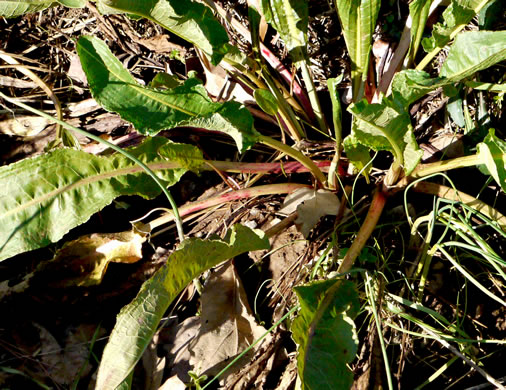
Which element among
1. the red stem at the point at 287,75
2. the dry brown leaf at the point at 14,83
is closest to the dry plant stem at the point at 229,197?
the red stem at the point at 287,75

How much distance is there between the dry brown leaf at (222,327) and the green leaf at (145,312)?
27cm

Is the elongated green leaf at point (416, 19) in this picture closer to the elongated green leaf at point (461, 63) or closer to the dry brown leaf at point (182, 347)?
the elongated green leaf at point (461, 63)

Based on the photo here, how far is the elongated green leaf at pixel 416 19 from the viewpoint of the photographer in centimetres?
131

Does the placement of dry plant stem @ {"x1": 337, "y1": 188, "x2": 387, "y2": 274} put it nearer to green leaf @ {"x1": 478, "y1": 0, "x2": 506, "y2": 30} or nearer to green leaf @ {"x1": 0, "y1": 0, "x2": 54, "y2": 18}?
green leaf @ {"x1": 478, "y1": 0, "x2": 506, "y2": 30}

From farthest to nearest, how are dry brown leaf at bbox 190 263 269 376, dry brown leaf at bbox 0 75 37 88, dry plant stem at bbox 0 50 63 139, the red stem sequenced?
dry brown leaf at bbox 0 75 37 88 < dry plant stem at bbox 0 50 63 139 < the red stem < dry brown leaf at bbox 190 263 269 376

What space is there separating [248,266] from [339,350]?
469 mm

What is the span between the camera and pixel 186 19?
4.18 feet

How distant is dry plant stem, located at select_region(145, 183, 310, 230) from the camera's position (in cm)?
154

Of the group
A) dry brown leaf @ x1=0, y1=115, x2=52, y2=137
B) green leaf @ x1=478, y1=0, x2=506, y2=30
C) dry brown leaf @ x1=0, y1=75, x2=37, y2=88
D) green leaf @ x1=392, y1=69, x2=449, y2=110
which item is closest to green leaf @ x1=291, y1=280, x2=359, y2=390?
green leaf @ x1=392, y1=69, x2=449, y2=110

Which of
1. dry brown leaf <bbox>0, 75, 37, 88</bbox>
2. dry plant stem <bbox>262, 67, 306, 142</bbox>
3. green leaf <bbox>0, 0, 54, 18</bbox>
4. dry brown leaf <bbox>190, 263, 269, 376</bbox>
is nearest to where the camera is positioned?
green leaf <bbox>0, 0, 54, 18</bbox>

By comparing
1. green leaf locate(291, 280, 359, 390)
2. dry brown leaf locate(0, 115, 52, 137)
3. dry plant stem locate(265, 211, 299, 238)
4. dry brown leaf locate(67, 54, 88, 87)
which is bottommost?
green leaf locate(291, 280, 359, 390)

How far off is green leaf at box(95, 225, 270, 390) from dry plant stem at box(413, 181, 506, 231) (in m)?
0.61

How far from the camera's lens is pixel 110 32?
1873 mm

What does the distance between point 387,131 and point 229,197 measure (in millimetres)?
545
